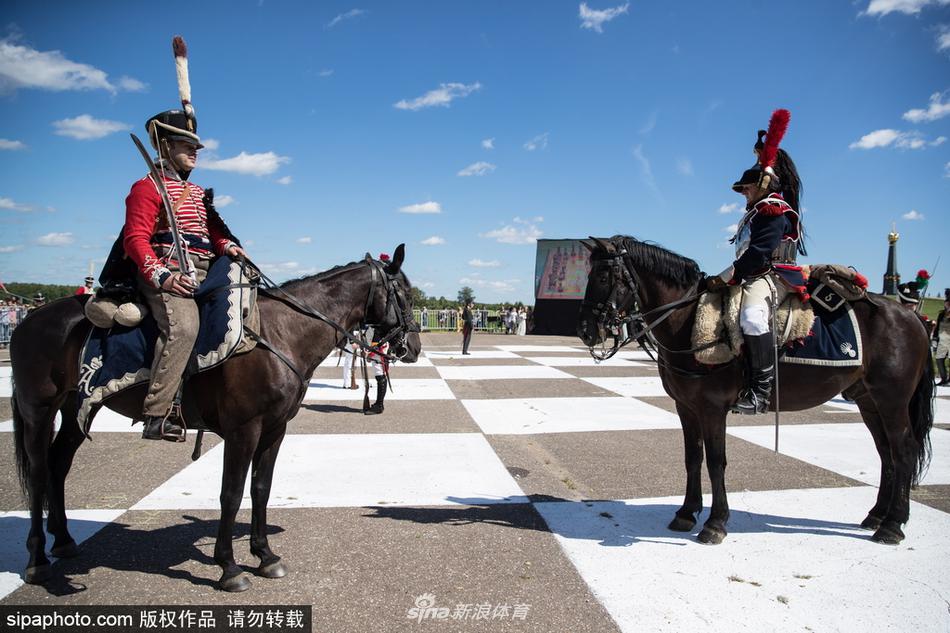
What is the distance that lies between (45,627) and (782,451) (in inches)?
274

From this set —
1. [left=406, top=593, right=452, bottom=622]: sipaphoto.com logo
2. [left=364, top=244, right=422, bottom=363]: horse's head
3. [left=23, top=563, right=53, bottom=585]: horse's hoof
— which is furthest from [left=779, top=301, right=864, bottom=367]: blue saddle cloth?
[left=23, top=563, right=53, bottom=585]: horse's hoof

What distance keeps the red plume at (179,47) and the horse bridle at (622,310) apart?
3.15m

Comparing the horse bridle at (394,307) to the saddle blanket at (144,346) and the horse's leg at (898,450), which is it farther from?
the horse's leg at (898,450)

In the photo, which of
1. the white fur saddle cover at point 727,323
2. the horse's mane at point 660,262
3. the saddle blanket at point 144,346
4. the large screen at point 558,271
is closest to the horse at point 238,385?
the saddle blanket at point 144,346

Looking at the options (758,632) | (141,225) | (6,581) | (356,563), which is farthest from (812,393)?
(6,581)

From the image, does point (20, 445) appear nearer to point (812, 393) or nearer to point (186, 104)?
point (186, 104)

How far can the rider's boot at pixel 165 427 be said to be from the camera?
3188mm

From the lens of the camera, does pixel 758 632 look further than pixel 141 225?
No

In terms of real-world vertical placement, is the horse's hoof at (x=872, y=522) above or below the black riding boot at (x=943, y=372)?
below

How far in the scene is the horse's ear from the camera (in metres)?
3.78

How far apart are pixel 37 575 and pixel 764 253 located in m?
5.15

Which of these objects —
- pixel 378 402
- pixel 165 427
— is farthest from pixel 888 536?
pixel 378 402

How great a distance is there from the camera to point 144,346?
329cm

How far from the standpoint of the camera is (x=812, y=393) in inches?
170
